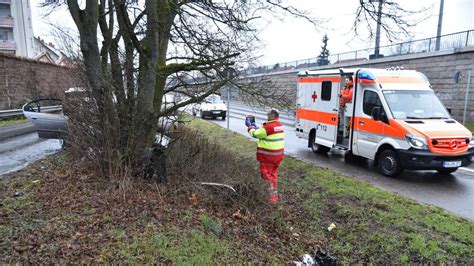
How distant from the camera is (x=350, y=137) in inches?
390

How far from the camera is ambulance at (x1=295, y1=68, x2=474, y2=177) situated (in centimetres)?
779

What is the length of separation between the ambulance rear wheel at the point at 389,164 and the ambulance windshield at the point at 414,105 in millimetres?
946

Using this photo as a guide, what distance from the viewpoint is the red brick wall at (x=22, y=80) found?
16750mm

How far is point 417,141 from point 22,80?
1930 cm

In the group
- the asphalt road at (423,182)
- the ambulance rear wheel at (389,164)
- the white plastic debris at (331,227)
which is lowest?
the asphalt road at (423,182)

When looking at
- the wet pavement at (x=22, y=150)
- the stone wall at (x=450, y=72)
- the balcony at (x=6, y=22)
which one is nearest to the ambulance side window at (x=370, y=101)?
the stone wall at (x=450, y=72)

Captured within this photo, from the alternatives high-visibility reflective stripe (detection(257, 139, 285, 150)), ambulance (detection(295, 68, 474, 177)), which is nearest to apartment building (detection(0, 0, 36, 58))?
ambulance (detection(295, 68, 474, 177))

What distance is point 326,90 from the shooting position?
10820mm

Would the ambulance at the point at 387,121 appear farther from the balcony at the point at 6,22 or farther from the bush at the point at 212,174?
the balcony at the point at 6,22

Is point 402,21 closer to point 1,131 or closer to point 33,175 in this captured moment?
point 33,175

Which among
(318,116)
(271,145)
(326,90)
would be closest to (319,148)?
(318,116)

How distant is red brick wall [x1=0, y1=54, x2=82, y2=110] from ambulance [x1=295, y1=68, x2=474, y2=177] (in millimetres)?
11880

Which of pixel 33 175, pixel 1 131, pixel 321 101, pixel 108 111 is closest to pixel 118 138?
pixel 108 111

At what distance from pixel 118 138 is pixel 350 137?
6967 millimetres
